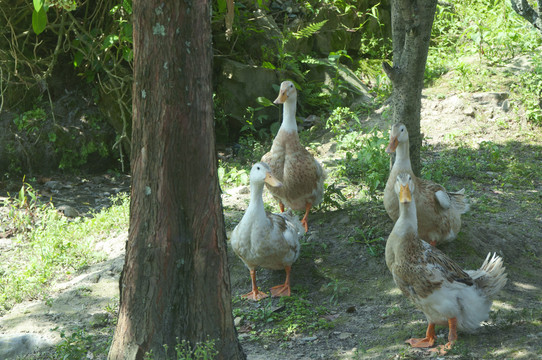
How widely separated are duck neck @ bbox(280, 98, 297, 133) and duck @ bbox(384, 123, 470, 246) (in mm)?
1501

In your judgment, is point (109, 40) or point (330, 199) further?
point (109, 40)

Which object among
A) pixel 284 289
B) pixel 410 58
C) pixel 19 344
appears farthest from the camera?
pixel 410 58

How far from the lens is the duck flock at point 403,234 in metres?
4.38

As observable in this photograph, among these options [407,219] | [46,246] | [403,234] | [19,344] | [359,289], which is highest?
[407,219]

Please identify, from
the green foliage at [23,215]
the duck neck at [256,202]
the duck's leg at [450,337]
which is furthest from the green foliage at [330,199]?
the green foliage at [23,215]

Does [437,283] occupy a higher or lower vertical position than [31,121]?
lower

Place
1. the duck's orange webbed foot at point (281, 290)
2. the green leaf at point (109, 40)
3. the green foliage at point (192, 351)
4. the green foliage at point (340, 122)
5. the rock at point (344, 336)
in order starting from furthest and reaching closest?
the green foliage at point (340, 122) < the green leaf at point (109, 40) < the duck's orange webbed foot at point (281, 290) < the rock at point (344, 336) < the green foliage at point (192, 351)

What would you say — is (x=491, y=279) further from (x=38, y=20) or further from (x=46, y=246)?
(x=38, y=20)

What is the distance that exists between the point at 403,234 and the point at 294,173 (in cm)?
226

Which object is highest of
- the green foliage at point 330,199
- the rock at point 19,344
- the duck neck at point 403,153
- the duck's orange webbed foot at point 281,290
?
the duck neck at point 403,153

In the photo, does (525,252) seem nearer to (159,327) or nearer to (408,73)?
(408,73)

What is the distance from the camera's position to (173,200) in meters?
3.68

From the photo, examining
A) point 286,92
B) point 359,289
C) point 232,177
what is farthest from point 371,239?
point 232,177

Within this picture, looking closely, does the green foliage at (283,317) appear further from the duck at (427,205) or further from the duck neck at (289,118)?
the duck neck at (289,118)
